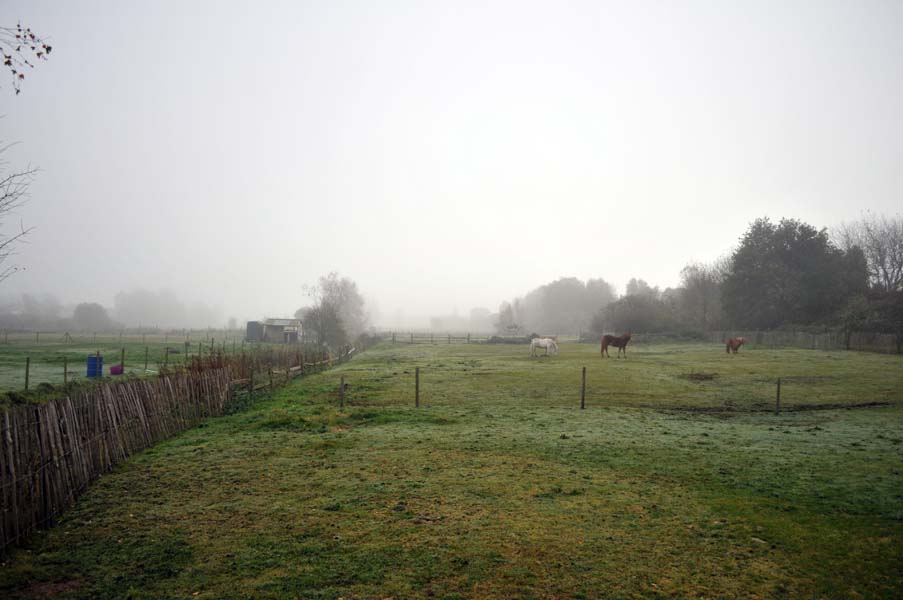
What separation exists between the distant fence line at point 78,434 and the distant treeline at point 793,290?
49053 mm

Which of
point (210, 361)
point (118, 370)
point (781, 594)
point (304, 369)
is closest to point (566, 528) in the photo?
point (781, 594)

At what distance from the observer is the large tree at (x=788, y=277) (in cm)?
5031

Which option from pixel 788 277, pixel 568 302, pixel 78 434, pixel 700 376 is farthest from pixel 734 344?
pixel 568 302

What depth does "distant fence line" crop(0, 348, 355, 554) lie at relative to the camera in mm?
6160

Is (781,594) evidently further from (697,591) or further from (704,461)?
(704,461)

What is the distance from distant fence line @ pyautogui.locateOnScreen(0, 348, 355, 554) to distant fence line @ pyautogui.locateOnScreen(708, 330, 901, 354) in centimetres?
4460

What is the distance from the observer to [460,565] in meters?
5.74

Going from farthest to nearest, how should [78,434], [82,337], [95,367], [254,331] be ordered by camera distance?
[254,331], [82,337], [95,367], [78,434]

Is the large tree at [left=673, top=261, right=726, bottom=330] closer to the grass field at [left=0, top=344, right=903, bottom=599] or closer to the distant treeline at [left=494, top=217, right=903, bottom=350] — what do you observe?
the distant treeline at [left=494, top=217, right=903, bottom=350]

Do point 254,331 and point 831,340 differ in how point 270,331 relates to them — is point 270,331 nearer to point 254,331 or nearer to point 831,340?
point 254,331

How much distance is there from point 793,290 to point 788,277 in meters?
1.75

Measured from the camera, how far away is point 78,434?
26.1ft

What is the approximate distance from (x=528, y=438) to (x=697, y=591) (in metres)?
6.85

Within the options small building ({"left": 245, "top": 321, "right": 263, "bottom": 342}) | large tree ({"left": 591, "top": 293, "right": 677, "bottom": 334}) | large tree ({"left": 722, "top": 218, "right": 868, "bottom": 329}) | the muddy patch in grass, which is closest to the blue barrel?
the muddy patch in grass
